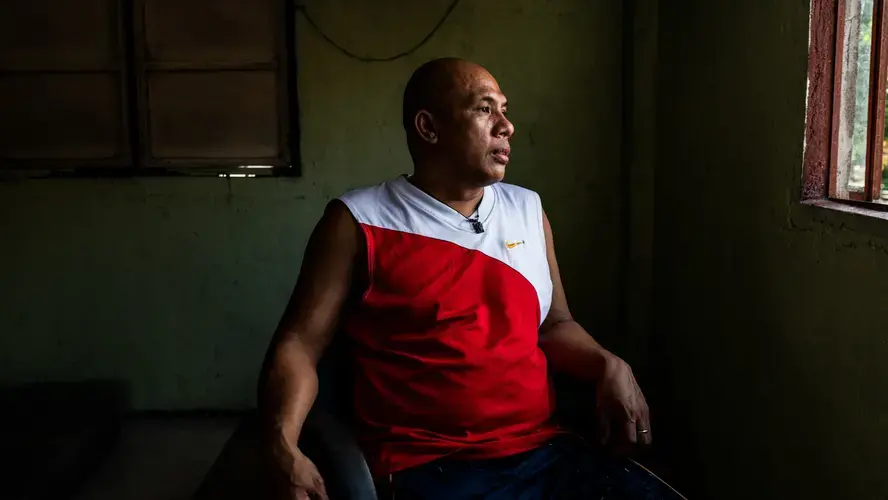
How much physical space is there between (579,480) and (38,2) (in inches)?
101

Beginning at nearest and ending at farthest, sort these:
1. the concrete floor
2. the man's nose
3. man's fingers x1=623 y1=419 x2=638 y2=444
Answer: man's fingers x1=623 y1=419 x2=638 y2=444 → the man's nose → the concrete floor

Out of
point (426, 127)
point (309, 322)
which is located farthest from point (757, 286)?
point (309, 322)

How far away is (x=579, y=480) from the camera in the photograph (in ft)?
4.50

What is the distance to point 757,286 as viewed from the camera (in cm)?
167

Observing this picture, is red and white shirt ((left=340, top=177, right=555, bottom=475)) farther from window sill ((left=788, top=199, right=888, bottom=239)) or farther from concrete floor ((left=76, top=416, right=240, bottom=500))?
concrete floor ((left=76, top=416, right=240, bottom=500))

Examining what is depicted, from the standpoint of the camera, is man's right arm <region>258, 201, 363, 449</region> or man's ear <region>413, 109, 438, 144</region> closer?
man's right arm <region>258, 201, 363, 449</region>

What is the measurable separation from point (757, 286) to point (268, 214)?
1.76 m

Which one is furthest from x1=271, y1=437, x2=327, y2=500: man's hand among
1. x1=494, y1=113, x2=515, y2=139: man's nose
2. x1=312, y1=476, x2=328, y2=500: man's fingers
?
x1=494, y1=113, x2=515, y2=139: man's nose

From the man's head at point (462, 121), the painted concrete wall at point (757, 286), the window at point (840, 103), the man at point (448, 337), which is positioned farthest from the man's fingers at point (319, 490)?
the window at point (840, 103)

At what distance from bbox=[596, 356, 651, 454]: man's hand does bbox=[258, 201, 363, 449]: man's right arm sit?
0.56 meters

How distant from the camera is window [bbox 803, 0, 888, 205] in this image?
140cm

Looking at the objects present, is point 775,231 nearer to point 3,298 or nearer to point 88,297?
point 88,297

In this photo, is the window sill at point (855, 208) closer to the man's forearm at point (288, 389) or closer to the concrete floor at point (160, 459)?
the man's forearm at point (288, 389)

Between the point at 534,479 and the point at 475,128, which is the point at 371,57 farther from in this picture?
the point at 534,479
